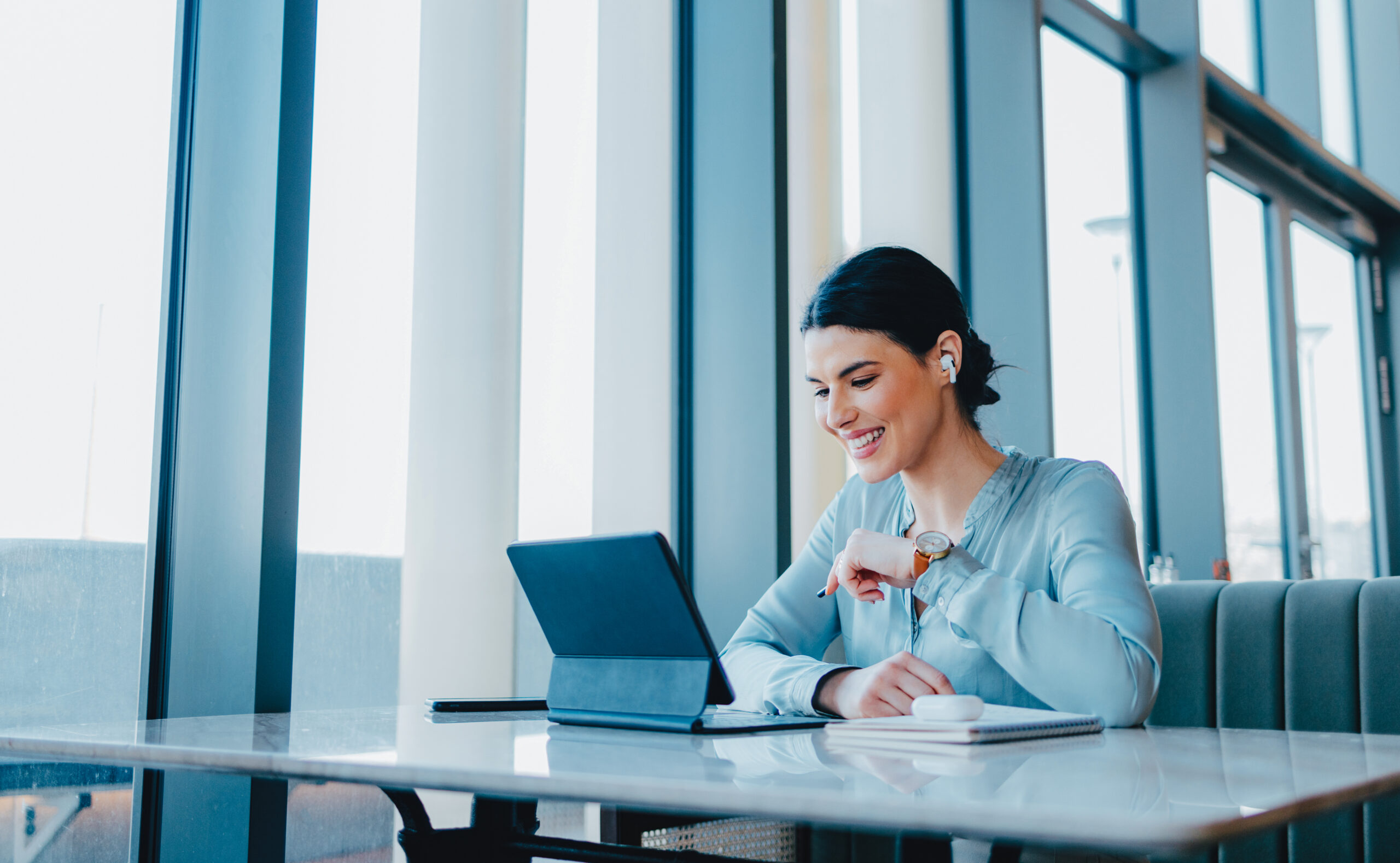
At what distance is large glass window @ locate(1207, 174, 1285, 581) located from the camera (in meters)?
4.02

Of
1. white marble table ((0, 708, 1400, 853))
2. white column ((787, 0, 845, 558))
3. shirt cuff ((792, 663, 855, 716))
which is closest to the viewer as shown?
white marble table ((0, 708, 1400, 853))

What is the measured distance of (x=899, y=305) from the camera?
1.67 meters

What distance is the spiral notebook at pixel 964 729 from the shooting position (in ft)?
3.13

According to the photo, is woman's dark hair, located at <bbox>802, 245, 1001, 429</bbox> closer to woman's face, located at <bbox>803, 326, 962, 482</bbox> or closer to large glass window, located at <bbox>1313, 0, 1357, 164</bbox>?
woman's face, located at <bbox>803, 326, 962, 482</bbox>

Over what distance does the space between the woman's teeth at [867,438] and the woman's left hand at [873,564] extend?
31cm

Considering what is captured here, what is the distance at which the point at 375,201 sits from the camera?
6.32ft

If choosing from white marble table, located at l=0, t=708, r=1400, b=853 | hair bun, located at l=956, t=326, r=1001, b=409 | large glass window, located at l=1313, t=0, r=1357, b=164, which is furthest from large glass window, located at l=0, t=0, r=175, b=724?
large glass window, located at l=1313, t=0, r=1357, b=164

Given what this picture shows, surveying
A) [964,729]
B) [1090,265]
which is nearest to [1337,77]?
[1090,265]

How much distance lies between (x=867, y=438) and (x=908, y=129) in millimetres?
1583

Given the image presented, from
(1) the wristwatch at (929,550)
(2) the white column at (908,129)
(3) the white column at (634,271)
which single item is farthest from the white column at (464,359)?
(2) the white column at (908,129)

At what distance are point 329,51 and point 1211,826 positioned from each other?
1.79 m

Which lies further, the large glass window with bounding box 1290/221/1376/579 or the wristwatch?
the large glass window with bounding box 1290/221/1376/579

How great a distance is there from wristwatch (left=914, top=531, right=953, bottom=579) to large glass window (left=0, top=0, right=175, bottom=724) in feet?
3.53

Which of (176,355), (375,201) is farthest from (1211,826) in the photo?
(375,201)
